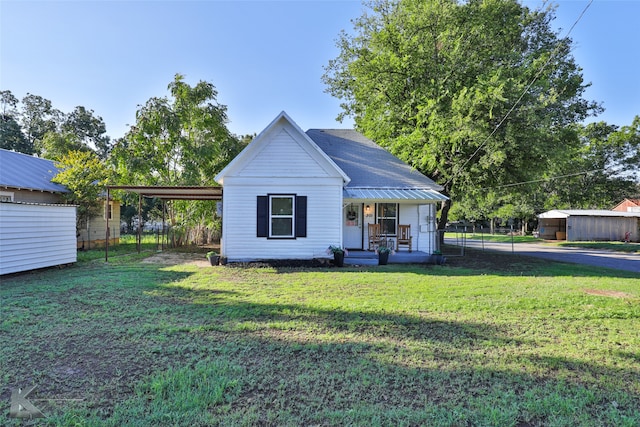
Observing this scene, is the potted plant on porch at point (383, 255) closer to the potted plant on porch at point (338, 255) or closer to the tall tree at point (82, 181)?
the potted plant on porch at point (338, 255)

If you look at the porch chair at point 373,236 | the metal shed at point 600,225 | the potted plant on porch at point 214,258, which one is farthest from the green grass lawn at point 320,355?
the metal shed at point 600,225

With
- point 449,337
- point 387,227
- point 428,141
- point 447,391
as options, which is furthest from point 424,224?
point 447,391

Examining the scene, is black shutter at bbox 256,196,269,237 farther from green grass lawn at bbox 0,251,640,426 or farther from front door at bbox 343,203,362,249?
green grass lawn at bbox 0,251,640,426

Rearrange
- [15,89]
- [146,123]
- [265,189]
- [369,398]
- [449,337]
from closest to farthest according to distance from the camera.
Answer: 1. [369,398]
2. [449,337]
3. [265,189]
4. [146,123]
5. [15,89]

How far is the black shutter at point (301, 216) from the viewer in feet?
38.4

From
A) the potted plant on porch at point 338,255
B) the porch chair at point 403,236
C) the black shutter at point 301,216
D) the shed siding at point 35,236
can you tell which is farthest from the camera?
the porch chair at point 403,236

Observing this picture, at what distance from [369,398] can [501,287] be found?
646 cm

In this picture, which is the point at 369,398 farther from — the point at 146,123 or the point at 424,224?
the point at 146,123

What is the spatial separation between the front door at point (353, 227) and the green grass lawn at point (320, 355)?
5.75 m

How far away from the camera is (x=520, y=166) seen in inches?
548

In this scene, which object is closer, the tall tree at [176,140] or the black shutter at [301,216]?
the black shutter at [301,216]

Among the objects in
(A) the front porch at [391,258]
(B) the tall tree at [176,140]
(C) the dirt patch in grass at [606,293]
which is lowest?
(C) the dirt patch in grass at [606,293]

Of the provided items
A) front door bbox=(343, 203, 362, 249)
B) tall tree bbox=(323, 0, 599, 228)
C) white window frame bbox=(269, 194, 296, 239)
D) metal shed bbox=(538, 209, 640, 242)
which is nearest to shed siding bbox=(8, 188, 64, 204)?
white window frame bbox=(269, 194, 296, 239)

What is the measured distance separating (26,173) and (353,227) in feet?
51.3
